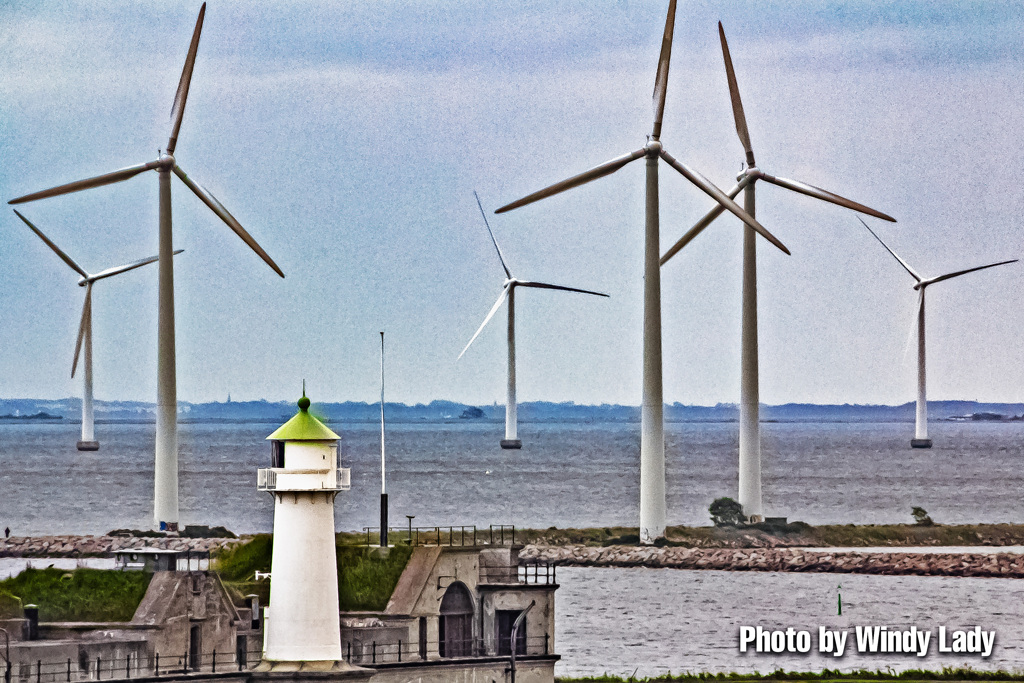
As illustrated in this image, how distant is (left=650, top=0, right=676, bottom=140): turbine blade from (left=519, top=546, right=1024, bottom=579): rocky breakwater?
89.8ft

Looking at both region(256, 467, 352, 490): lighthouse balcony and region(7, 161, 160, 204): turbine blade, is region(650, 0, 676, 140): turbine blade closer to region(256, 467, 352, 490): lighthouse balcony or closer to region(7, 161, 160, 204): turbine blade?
region(7, 161, 160, 204): turbine blade

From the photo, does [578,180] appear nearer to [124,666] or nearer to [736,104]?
[736,104]

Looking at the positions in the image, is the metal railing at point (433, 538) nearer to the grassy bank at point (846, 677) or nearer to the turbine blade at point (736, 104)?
the grassy bank at point (846, 677)

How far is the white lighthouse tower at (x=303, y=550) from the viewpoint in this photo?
46094 mm

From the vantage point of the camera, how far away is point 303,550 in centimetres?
4619

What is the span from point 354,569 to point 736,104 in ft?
191

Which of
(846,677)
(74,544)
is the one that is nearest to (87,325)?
(74,544)

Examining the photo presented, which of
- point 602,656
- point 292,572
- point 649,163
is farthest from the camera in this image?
point 649,163

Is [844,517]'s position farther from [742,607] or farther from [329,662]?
[329,662]

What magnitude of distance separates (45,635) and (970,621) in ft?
202

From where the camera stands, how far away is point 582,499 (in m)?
182

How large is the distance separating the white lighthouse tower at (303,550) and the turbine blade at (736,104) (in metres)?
66.4

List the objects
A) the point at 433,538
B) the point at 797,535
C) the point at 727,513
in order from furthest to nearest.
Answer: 1. the point at 797,535
2. the point at 727,513
3. the point at 433,538

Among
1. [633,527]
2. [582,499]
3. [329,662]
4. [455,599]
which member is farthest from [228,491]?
[329,662]
